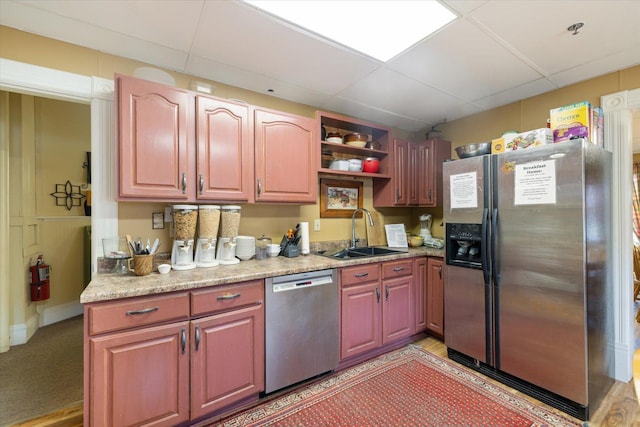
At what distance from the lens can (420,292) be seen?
2.80 meters

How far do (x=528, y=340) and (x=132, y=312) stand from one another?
2596mm

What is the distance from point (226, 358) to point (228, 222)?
928 millimetres

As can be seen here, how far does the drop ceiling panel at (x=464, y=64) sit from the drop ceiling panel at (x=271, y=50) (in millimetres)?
350

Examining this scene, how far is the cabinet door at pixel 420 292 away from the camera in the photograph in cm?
277

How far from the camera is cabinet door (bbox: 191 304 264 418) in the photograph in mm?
1629

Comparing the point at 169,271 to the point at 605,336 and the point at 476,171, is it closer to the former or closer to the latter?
the point at 476,171

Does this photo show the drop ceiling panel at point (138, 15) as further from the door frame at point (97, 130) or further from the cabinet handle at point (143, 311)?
the cabinet handle at point (143, 311)

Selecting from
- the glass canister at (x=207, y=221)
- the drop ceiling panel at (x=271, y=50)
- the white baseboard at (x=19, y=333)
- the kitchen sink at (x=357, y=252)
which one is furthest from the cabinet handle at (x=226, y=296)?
the white baseboard at (x=19, y=333)

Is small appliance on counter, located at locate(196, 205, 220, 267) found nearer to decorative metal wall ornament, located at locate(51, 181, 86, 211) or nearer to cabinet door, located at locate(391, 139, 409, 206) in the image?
cabinet door, located at locate(391, 139, 409, 206)

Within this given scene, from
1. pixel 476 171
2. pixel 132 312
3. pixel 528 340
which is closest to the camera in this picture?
pixel 132 312

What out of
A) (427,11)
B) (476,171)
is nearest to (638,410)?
(476,171)

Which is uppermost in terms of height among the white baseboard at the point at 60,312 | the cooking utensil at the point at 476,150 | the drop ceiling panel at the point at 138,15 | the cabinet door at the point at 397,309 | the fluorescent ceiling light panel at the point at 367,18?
the drop ceiling panel at the point at 138,15

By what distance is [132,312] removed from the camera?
1451mm

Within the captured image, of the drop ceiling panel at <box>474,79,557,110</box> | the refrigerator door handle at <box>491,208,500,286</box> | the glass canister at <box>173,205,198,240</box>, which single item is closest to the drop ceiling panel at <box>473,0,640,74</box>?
the drop ceiling panel at <box>474,79,557,110</box>
